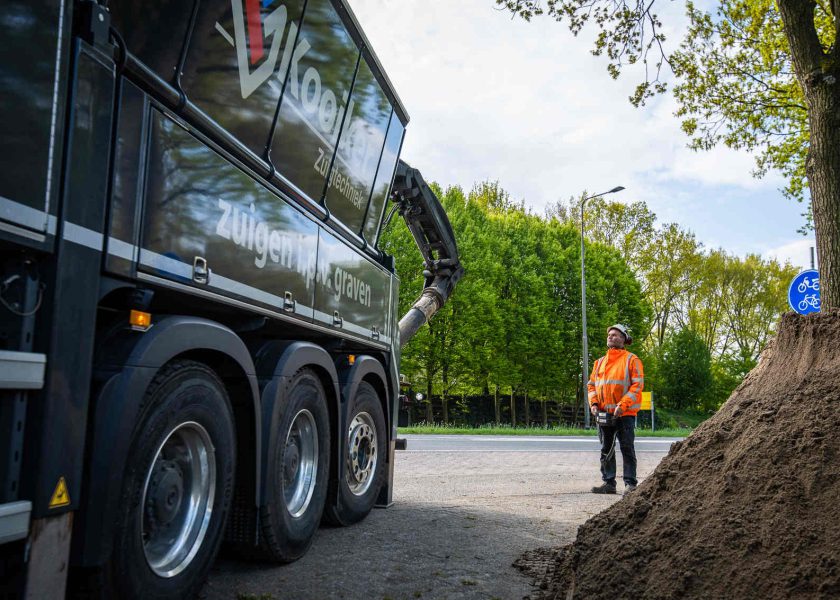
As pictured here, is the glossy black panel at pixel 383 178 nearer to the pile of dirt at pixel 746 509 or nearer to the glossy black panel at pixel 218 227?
the glossy black panel at pixel 218 227

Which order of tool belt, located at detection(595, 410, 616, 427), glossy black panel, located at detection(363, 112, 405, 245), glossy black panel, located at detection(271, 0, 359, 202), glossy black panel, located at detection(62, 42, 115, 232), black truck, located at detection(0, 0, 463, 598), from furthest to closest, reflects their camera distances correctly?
tool belt, located at detection(595, 410, 616, 427) < glossy black panel, located at detection(363, 112, 405, 245) < glossy black panel, located at detection(271, 0, 359, 202) < glossy black panel, located at detection(62, 42, 115, 232) < black truck, located at detection(0, 0, 463, 598)

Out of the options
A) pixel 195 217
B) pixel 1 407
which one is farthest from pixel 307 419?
pixel 1 407

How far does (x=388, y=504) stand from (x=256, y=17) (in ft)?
14.7

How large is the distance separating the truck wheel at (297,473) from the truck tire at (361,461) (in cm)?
53

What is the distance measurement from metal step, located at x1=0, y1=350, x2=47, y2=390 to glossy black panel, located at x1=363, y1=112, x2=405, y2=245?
4.05 m

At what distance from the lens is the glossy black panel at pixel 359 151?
528 centimetres

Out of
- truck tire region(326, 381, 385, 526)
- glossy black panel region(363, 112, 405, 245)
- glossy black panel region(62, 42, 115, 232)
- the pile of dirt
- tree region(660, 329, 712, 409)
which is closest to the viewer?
glossy black panel region(62, 42, 115, 232)

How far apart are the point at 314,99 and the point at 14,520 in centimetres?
315

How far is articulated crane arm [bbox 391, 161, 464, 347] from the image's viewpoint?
29.4 feet

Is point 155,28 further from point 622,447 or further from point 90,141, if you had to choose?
point 622,447

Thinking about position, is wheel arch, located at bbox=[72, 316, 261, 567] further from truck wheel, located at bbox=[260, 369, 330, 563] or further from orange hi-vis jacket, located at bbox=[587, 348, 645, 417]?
orange hi-vis jacket, located at bbox=[587, 348, 645, 417]

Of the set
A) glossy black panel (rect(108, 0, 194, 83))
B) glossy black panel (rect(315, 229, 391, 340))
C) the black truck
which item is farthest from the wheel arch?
glossy black panel (rect(315, 229, 391, 340))

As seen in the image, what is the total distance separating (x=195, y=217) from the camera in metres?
3.10

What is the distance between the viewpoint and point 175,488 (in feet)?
10.4
